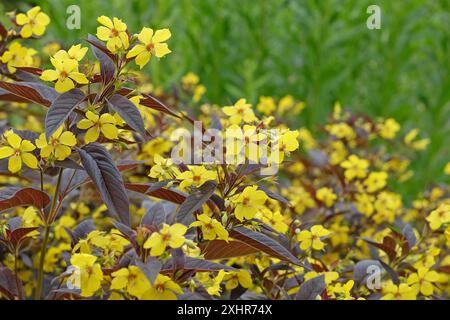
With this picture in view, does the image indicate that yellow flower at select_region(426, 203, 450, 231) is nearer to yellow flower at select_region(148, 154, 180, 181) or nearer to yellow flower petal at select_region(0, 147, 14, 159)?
yellow flower at select_region(148, 154, 180, 181)

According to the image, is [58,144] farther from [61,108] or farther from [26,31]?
[26,31]

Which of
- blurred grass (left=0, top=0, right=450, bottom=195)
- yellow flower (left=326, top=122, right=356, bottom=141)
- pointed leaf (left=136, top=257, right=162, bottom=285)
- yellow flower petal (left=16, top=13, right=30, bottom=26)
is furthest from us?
blurred grass (left=0, top=0, right=450, bottom=195)

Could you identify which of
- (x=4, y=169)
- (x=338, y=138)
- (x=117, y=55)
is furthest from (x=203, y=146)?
(x=338, y=138)

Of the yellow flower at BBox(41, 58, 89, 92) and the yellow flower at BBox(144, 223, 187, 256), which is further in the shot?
the yellow flower at BBox(41, 58, 89, 92)

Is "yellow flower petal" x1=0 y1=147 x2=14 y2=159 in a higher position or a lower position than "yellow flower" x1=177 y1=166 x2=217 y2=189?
higher

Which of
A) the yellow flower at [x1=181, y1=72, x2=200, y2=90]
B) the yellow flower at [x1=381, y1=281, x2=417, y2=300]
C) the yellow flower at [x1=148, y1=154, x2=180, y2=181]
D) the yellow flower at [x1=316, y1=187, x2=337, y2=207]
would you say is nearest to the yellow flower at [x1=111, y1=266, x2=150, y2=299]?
the yellow flower at [x1=148, y1=154, x2=180, y2=181]

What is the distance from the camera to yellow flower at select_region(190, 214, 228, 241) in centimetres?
121

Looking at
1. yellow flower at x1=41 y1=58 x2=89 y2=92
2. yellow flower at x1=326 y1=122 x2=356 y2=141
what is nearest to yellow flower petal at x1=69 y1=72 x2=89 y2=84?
yellow flower at x1=41 y1=58 x2=89 y2=92

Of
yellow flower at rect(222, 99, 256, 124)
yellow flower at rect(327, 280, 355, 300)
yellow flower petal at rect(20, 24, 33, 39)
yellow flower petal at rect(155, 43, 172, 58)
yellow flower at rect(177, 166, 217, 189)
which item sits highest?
yellow flower petal at rect(20, 24, 33, 39)

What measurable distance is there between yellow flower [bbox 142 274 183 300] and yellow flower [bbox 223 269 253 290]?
332 mm

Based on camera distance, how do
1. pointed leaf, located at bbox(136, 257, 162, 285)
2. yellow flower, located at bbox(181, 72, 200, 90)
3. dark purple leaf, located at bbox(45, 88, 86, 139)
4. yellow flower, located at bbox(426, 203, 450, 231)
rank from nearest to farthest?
pointed leaf, located at bbox(136, 257, 162, 285)
dark purple leaf, located at bbox(45, 88, 86, 139)
yellow flower, located at bbox(426, 203, 450, 231)
yellow flower, located at bbox(181, 72, 200, 90)

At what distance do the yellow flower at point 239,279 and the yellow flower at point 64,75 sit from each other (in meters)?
A: 0.52

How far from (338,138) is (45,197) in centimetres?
170

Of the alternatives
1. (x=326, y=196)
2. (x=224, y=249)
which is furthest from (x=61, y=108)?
(x=326, y=196)
